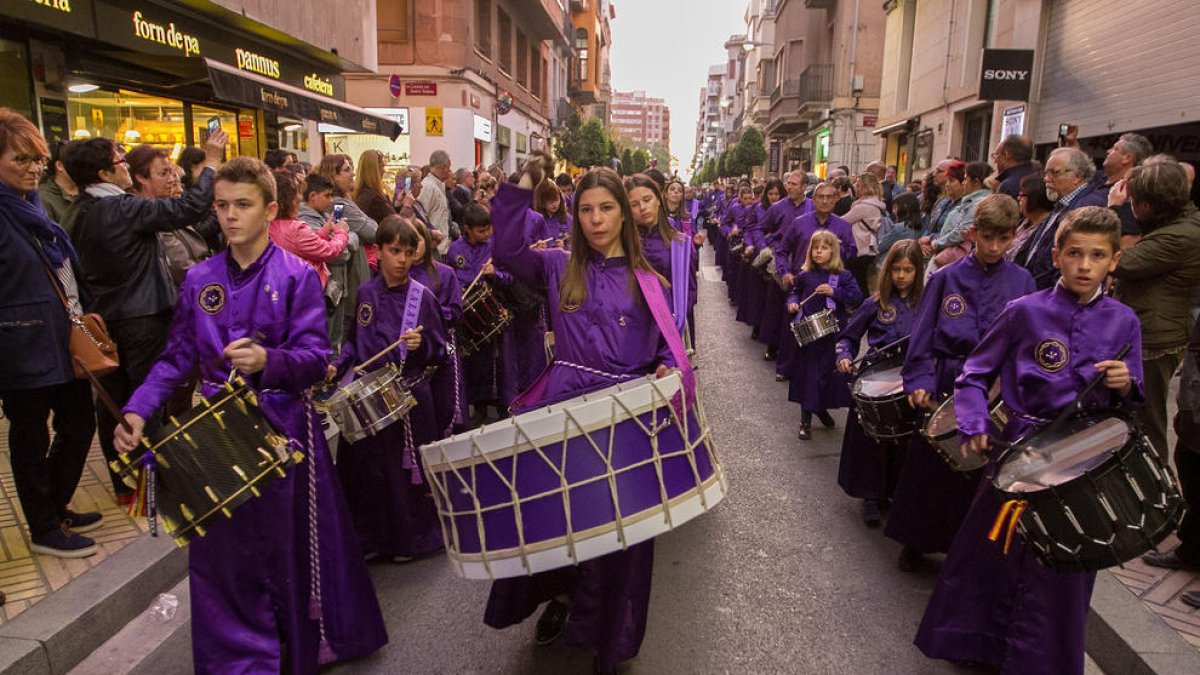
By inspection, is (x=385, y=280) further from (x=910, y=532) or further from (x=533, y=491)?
(x=910, y=532)

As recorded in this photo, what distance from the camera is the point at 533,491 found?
2.59 m

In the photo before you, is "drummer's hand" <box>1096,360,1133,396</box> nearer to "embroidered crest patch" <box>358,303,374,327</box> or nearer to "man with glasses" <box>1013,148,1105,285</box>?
"man with glasses" <box>1013,148,1105,285</box>

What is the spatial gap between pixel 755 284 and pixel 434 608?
28.1 feet

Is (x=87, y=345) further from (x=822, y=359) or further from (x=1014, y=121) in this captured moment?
(x=1014, y=121)

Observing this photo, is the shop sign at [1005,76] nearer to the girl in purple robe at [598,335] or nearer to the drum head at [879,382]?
the drum head at [879,382]


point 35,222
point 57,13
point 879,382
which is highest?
point 57,13

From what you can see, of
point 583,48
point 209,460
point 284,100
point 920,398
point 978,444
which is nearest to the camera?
point 209,460

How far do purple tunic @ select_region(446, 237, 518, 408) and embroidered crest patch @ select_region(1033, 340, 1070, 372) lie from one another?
161 inches

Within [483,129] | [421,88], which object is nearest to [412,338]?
[421,88]

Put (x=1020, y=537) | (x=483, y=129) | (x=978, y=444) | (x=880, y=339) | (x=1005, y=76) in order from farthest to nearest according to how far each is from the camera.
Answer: (x=483, y=129) < (x=1005, y=76) < (x=880, y=339) < (x=978, y=444) < (x=1020, y=537)

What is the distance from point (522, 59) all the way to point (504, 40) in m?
4.40

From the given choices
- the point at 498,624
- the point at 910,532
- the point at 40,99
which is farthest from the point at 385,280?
the point at 40,99

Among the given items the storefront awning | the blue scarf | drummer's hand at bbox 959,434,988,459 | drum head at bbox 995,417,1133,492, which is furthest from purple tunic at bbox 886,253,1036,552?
the storefront awning

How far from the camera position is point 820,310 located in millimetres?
7238
